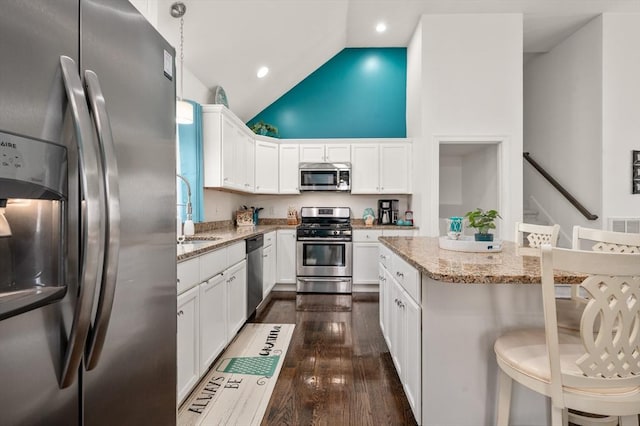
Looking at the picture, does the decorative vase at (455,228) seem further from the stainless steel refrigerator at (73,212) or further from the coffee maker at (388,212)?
the coffee maker at (388,212)

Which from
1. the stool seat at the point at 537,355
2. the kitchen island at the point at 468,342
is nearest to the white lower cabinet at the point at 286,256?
the kitchen island at the point at 468,342

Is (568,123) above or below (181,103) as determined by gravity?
above

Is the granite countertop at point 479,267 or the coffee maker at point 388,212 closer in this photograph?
the granite countertop at point 479,267

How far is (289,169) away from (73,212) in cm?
436

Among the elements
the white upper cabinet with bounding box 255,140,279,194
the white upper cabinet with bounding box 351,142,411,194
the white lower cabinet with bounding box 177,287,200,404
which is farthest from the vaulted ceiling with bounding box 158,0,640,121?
the white lower cabinet with bounding box 177,287,200,404

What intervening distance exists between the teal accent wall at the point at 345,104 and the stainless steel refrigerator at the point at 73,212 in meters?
4.46

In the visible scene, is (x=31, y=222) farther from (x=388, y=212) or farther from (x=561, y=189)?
(x=561, y=189)

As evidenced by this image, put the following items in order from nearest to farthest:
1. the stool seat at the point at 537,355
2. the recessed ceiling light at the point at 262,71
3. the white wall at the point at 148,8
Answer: the stool seat at the point at 537,355 < the white wall at the point at 148,8 < the recessed ceiling light at the point at 262,71

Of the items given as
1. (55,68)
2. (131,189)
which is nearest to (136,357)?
(131,189)

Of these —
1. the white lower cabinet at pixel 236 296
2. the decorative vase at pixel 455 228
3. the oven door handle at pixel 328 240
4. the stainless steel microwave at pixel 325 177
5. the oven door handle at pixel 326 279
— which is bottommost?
the oven door handle at pixel 326 279

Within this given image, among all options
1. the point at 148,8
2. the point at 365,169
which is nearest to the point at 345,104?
the point at 365,169

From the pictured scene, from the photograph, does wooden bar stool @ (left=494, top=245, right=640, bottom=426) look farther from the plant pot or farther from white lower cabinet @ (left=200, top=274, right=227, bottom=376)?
white lower cabinet @ (left=200, top=274, right=227, bottom=376)

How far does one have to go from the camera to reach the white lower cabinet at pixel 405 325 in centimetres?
162

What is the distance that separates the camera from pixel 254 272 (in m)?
3.41
